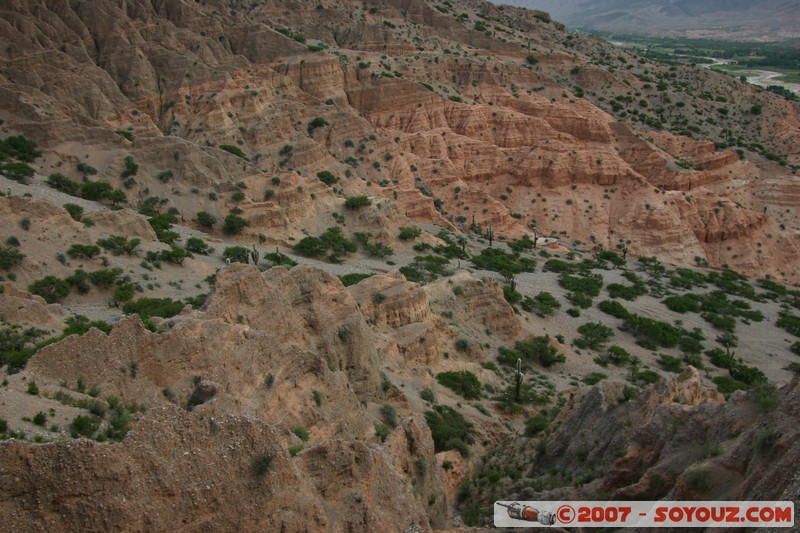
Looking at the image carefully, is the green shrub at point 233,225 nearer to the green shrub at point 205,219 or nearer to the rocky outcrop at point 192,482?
the green shrub at point 205,219

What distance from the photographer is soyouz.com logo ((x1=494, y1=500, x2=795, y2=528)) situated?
32.9 feet

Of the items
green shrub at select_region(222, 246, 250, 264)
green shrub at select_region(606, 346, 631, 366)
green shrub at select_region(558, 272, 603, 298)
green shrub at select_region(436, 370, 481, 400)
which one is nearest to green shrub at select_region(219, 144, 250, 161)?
green shrub at select_region(222, 246, 250, 264)

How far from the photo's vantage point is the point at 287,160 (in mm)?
55750

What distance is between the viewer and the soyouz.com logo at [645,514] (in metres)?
10.0

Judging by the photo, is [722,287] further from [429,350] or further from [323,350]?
[323,350]

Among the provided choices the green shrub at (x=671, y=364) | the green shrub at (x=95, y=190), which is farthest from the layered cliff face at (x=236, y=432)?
the green shrub at (x=95, y=190)

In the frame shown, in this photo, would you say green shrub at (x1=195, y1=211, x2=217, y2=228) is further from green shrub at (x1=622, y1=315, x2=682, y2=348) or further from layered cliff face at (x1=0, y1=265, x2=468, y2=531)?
green shrub at (x1=622, y1=315, x2=682, y2=348)

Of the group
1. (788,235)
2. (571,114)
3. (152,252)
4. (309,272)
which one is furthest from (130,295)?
(788,235)

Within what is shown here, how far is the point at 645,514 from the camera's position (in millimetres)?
13094

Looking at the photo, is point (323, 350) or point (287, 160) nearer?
point (323, 350)

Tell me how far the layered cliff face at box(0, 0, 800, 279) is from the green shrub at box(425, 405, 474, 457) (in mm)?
25554

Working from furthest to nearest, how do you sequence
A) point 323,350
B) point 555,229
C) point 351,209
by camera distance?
point 555,229
point 351,209
point 323,350

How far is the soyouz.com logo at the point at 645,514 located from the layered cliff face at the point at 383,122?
3495 centimetres

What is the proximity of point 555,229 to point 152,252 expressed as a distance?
42924 millimetres
